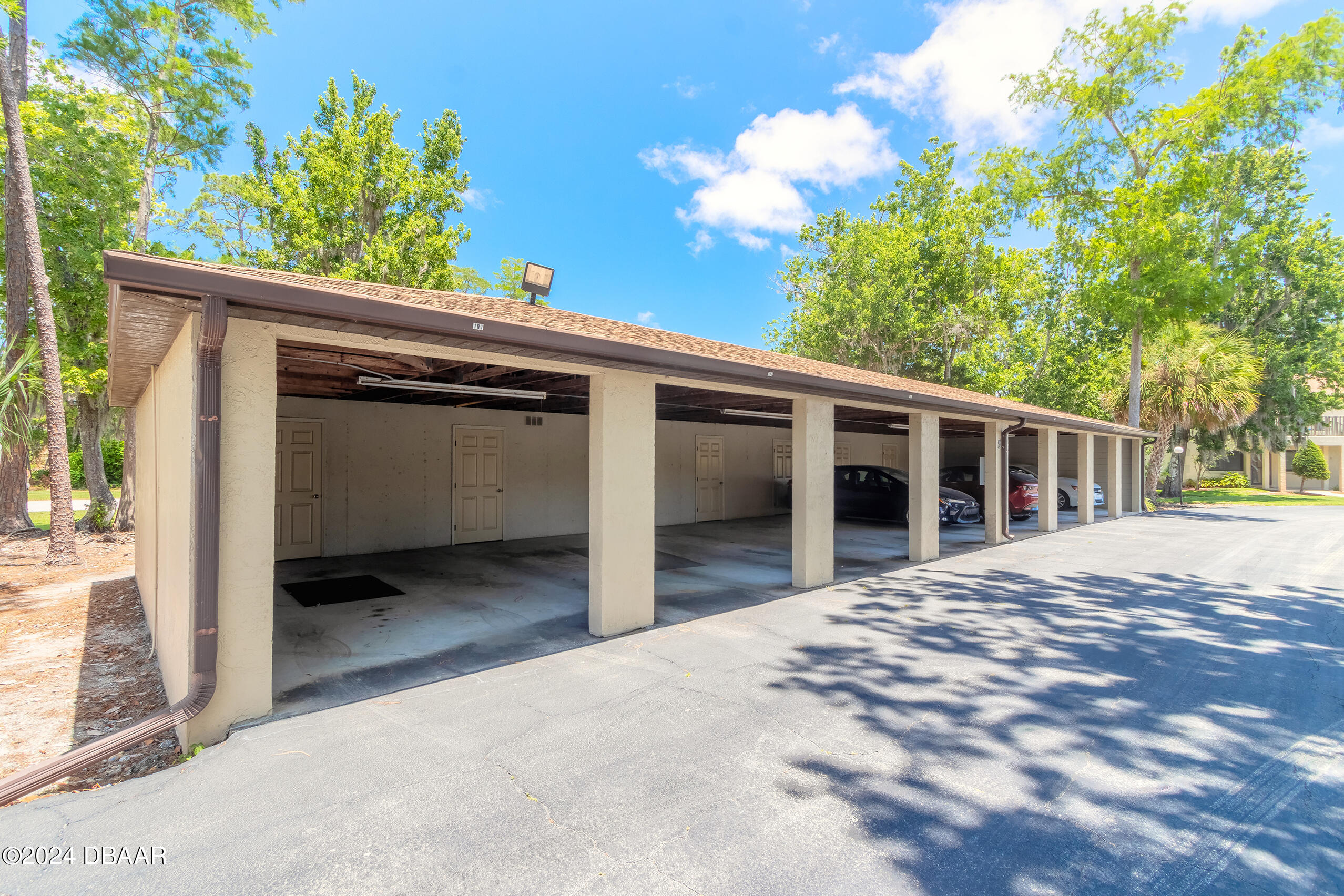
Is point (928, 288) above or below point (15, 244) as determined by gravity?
above

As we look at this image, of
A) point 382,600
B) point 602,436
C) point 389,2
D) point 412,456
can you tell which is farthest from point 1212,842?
point 389,2

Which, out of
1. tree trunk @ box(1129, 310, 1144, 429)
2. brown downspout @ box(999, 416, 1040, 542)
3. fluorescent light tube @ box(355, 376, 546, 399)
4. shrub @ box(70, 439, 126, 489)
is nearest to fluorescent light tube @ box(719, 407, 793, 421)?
fluorescent light tube @ box(355, 376, 546, 399)

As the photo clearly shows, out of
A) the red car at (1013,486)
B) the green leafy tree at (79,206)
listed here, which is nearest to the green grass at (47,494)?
the green leafy tree at (79,206)

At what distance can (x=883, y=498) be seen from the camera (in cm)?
1427

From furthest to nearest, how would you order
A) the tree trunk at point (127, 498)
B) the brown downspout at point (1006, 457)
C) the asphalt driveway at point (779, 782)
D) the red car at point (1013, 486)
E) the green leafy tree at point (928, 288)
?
the green leafy tree at point (928, 288) → the red car at point (1013, 486) → the tree trunk at point (127, 498) → the brown downspout at point (1006, 457) → the asphalt driveway at point (779, 782)

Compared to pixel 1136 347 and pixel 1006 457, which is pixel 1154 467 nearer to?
pixel 1136 347

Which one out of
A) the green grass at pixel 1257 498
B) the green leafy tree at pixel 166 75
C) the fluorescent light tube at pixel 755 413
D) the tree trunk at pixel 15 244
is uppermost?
the green leafy tree at pixel 166 75

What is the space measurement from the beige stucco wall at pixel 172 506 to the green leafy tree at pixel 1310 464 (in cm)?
4025

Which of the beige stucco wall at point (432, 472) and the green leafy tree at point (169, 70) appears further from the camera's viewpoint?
Answer: the green leafy tree at point (169, 70)

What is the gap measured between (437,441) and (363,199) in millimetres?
9221

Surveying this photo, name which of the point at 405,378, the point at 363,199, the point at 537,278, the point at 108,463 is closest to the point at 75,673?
the point at 405,378

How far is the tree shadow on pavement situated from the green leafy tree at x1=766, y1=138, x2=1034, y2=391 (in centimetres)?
1778

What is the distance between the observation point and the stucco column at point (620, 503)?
16.8 ft

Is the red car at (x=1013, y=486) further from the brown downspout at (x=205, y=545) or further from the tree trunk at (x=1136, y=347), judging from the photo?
the brown downspout at (x=205, y=545)
